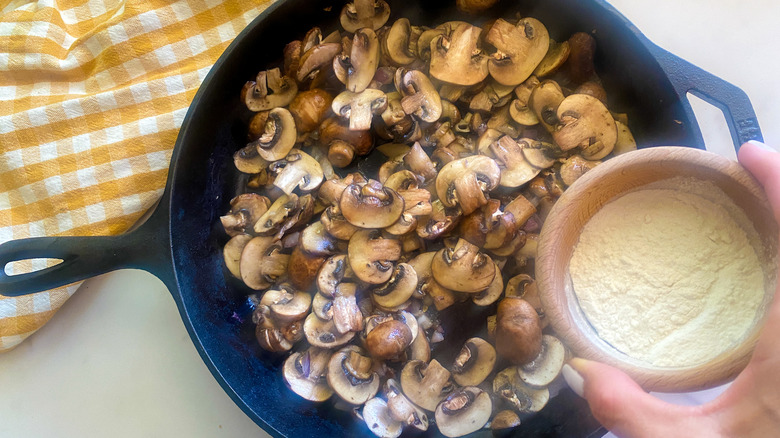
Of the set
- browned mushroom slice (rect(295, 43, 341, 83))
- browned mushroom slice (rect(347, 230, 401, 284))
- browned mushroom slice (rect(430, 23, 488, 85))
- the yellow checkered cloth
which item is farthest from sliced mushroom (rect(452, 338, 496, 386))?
the yellow checkered cloth

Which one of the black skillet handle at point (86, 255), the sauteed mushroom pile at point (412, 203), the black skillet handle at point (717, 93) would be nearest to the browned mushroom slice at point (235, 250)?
the sauteed mushroom pile at point (412, 203)

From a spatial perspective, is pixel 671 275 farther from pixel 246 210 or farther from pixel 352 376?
pixel 246 210

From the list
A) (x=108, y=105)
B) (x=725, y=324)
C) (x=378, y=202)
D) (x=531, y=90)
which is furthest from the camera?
(x=108, y=105)

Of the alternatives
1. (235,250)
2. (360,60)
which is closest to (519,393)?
(235,250)

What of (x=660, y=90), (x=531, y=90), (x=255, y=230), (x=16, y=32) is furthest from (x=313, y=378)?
(x=16, y=32)

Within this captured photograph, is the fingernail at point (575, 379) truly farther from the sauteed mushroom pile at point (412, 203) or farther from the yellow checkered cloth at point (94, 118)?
the yellow checkered cloth at point (94, 118)

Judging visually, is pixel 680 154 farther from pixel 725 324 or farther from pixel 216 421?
pixel 216 421
